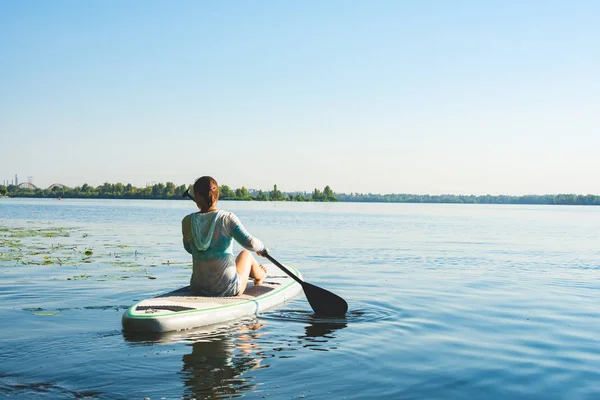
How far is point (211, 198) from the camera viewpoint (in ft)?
26.4

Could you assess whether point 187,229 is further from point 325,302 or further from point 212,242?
point 325,302

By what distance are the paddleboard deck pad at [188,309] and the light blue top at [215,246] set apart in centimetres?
18

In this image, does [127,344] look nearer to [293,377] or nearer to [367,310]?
[293,377]

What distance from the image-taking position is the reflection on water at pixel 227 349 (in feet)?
18.6

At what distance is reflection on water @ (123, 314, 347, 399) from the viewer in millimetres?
5664

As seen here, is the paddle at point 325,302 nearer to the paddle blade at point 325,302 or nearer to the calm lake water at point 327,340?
the paddle blade at point 325,302

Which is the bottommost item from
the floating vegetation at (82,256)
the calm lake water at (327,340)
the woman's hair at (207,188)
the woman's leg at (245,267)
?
the calm lake water at (327,340)

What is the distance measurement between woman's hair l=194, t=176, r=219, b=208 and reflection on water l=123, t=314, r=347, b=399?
168 centimetres

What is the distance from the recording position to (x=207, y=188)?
26.3ft

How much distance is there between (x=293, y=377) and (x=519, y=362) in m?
2.66

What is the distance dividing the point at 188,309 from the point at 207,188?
1575 mm

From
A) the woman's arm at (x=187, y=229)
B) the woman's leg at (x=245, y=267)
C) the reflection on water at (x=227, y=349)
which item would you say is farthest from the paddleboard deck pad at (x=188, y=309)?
the woman's arm at (x=187, y=229)

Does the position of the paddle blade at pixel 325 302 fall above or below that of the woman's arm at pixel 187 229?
below


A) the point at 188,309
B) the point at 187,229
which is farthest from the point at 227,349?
the point at 187,229
